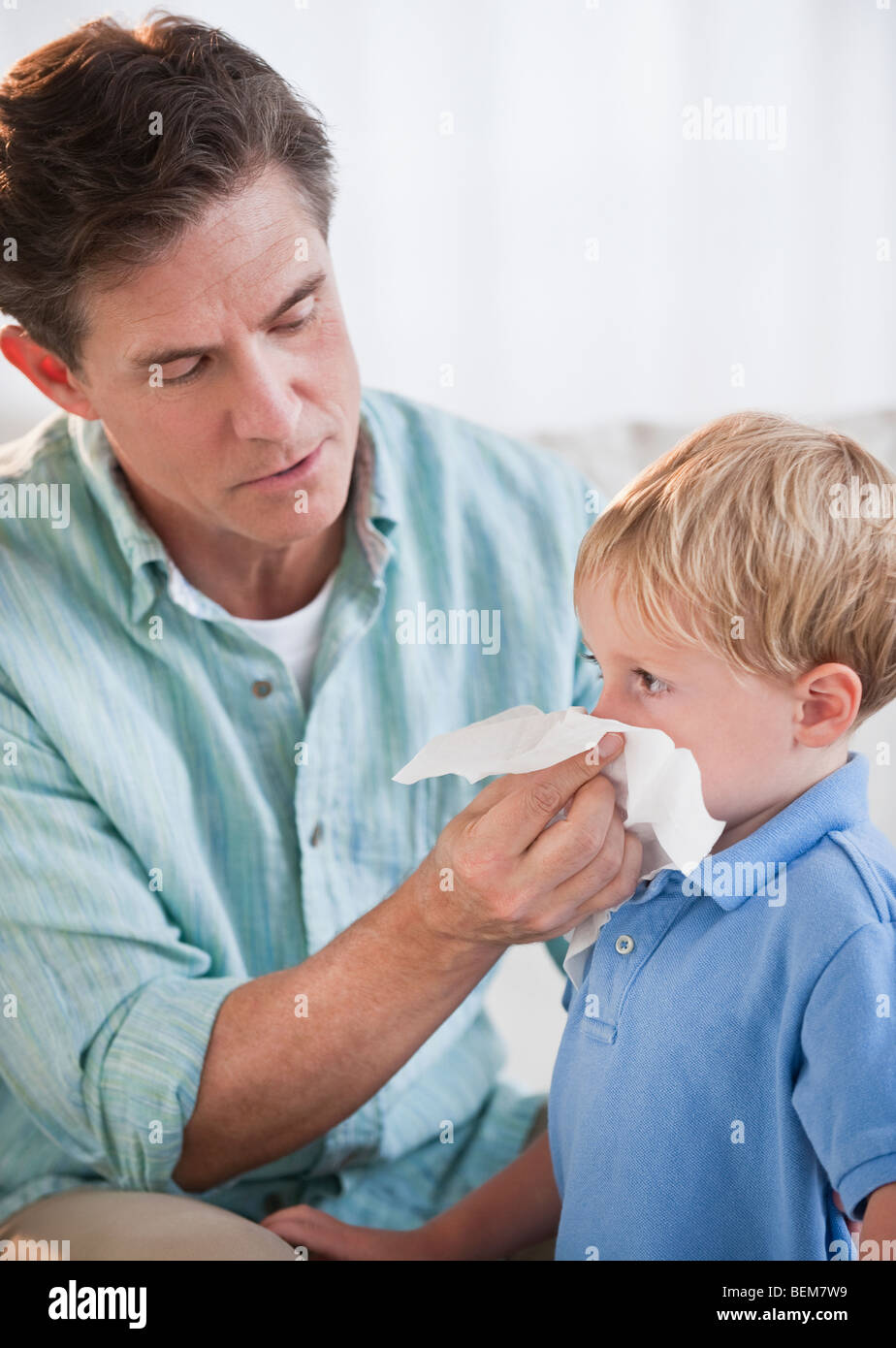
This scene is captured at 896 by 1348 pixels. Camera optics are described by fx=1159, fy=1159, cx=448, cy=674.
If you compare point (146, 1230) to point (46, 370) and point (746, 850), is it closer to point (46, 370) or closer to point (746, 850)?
point (746, 850)

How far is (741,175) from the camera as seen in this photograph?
1.50 m

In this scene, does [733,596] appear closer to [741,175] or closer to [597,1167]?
[597,1167]

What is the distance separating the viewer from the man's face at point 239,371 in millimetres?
1078

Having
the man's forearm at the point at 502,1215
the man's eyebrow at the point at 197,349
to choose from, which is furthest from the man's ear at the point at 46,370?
the man's forearm at the point at 502,1215

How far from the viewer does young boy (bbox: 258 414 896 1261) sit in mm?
816

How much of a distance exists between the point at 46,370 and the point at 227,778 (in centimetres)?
48

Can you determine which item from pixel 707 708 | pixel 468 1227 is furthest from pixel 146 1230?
pixel 707 708

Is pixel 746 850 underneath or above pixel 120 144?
underneath

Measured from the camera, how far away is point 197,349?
109cm

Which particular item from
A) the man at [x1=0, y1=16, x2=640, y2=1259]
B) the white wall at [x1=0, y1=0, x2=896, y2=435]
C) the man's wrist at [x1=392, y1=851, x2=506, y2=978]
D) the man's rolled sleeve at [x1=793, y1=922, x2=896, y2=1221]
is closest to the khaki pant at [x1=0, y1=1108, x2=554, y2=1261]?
the man at [x1=0, y1=16, x2=640, y2=1259]

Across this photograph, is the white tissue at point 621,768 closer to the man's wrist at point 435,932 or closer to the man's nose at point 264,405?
the man's wrist at point 435,932

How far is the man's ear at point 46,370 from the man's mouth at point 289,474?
205 millimetres

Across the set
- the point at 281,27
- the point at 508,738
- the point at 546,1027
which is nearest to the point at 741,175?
the point at 281,27
